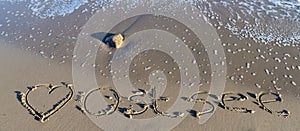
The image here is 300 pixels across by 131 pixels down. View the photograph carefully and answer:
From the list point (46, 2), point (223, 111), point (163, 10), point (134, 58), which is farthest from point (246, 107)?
point (46, 2)

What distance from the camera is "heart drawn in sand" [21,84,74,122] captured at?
5.08 meters

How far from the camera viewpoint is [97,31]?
272 inches

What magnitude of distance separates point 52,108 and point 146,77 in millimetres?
1655

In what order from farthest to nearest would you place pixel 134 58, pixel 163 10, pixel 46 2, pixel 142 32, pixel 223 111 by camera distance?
pixel 46 2 → pixel 163 10 → pixel 142 32 → pixel 134 58 → pixel 223 111

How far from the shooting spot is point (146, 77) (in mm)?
5668

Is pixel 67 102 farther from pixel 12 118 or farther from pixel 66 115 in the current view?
pixel 12 118

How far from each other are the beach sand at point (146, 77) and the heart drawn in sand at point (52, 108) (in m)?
0.07

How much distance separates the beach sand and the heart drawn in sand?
0.07 m

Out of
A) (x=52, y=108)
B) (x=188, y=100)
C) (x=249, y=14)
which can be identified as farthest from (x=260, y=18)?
(x=52, y=108)

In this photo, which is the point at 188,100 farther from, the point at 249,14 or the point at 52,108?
the point at 249,14

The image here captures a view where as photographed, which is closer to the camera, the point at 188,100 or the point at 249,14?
the point at 188,100

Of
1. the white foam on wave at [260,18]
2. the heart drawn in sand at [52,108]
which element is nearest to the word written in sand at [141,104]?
the heart drawn in sand at [52,108]

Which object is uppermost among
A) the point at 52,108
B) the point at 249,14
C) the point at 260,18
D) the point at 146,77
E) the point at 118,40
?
the point at 249,14

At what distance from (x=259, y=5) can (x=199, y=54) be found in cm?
267
